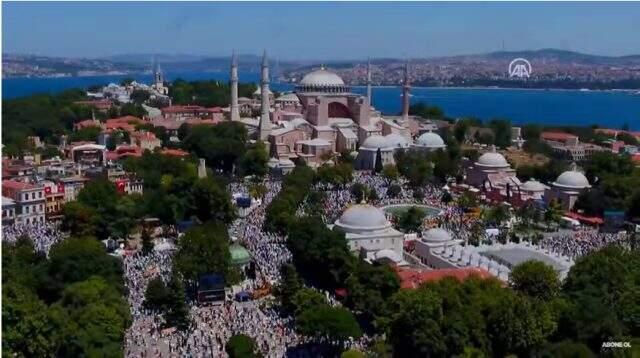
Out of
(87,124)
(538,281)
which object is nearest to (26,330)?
(538,281)

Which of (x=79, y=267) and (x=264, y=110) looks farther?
(x=264, y=110)

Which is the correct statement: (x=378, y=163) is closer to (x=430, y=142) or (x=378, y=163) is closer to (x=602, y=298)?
(x=430, y=142)

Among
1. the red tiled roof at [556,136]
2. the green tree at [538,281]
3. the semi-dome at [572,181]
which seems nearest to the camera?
the green tree at [538,281]

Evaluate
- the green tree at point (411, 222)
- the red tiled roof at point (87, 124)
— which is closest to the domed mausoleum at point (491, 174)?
the green tree at point (411, 222)

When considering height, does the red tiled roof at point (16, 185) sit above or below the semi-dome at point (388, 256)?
above

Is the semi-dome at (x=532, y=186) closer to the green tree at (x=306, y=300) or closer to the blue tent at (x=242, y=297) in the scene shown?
the blue tent at (x=242, y=297)

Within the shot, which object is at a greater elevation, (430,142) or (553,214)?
(430,142)
